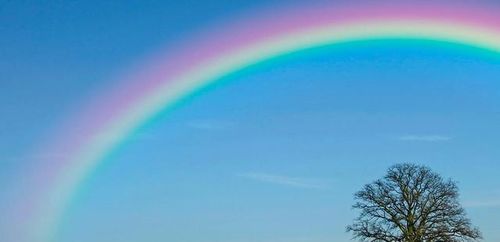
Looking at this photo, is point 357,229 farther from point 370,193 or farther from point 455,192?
point 455,192

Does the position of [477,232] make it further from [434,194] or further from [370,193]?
[370,193]

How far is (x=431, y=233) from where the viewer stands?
67.1 m

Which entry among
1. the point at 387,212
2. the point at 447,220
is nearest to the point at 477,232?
the point at 447,220

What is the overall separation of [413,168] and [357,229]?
22.6 ft

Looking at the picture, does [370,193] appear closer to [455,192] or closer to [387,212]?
[387,212]

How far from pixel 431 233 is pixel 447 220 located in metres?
1.61

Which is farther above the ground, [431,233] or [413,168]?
[413,168]

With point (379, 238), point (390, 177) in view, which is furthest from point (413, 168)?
point (379, 238)

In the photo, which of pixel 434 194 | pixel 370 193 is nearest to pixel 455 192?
pixel 434 194

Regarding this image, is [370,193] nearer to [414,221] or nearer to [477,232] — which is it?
[414,221]

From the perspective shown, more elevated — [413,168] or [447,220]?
[413,168]

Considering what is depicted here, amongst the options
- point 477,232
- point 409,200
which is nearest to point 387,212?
point 409,200

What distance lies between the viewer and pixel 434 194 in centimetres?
6831

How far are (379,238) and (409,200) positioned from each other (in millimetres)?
3867
